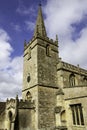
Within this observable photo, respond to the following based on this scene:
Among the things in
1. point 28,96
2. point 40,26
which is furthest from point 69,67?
point 40,26

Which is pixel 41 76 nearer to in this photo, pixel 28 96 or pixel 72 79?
pixel 28 96

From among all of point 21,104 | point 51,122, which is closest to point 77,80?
point 51,122

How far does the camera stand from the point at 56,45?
28.1 m

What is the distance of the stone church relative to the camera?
2006cm

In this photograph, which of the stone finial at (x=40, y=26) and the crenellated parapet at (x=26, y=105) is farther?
the stone finial at (x=40, y=26)

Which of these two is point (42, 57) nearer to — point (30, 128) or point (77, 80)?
point (77, 80)

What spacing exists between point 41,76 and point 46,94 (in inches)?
104

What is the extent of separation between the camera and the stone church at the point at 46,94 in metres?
20.1

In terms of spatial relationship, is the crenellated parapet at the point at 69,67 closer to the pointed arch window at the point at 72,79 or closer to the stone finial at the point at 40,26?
the pointed arch window at the point at 72,79

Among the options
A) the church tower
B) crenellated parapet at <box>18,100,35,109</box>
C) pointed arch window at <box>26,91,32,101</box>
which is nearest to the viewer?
crenellated parapet at <box>18,100,35,109</box>

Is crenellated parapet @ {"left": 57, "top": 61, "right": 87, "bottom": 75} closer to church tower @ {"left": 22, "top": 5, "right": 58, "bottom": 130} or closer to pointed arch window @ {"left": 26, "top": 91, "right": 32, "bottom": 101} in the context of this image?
church tower @ {"left": 22, "top": 5, "right": 58, "bottom": 130}

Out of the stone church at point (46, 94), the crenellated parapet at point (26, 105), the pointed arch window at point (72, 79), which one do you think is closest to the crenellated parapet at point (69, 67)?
the stone church at point (46, 94)

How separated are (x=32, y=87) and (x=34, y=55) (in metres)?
4.98

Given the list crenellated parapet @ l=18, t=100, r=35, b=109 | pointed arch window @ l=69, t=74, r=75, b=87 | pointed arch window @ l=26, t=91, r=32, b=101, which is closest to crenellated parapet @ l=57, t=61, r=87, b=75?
pointed arch window @ l=69, t=74, r=75, b=87
